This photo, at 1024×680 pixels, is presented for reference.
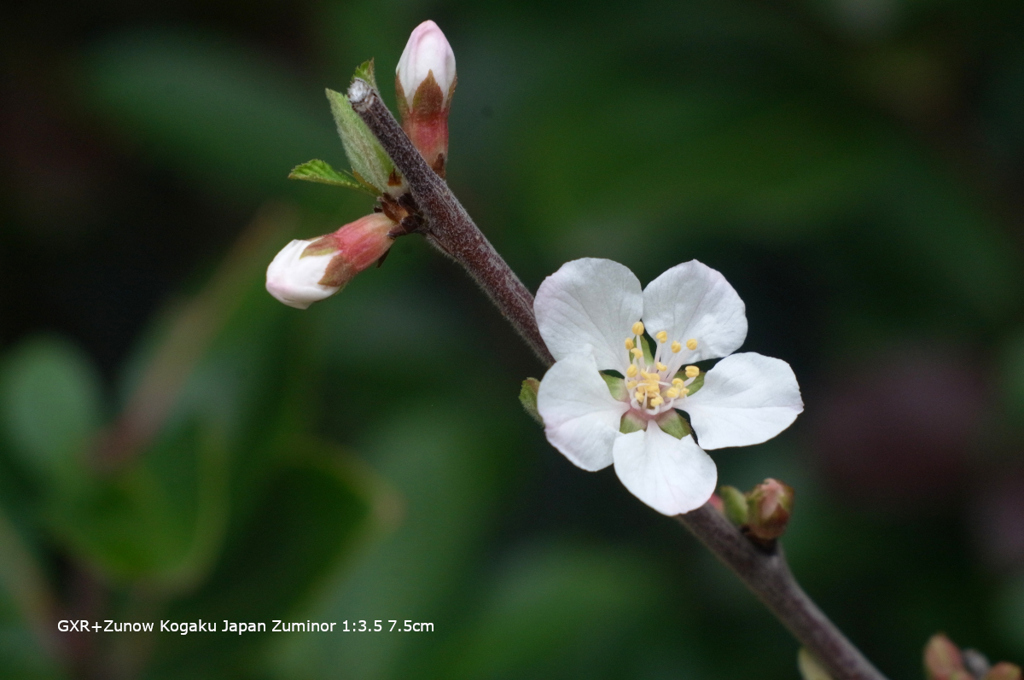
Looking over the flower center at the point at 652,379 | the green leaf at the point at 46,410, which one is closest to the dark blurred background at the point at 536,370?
the green leaf at the point at 46,410

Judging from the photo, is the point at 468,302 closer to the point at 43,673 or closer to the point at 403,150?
the point at 43,673

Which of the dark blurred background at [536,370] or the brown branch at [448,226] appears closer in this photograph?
the brown branch at [448,226]

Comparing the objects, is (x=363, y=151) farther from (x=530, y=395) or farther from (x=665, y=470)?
(x=665, y=470)

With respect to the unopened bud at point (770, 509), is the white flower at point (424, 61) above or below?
above

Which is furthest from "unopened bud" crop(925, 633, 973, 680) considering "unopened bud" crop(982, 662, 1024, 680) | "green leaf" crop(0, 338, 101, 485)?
"green leaf" crop(0, 338, 101, 485)

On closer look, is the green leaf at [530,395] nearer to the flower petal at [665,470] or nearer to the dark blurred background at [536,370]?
the flower petal at [665,470]

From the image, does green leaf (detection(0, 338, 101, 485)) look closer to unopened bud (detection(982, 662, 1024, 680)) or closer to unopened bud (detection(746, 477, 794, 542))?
unopened bud (detection(746, 477, 794, 542))

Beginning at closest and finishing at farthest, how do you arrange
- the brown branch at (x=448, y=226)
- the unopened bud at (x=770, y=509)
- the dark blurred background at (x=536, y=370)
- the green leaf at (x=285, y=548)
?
1. the brown branch at (x=448, y=226)
2. the unopened bud at (x=770, y=509)
3. the green leaf at (x=285, y=548)
4. the dark blurred background at (x=536, y=370)
